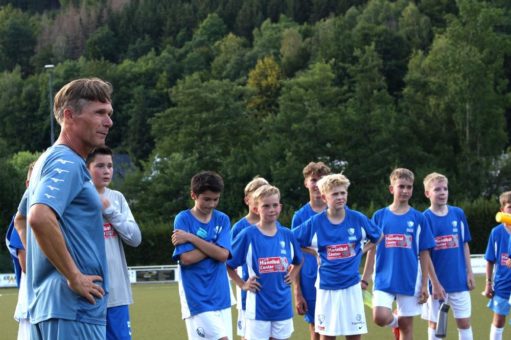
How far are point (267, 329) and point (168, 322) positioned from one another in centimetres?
649

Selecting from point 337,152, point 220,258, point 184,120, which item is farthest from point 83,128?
point 184,120

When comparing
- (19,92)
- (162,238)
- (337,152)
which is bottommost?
(162,238)

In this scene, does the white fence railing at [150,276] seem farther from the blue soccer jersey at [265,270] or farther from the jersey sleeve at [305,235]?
the blue soccer jersey at [265,270]

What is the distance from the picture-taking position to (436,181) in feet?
35.5

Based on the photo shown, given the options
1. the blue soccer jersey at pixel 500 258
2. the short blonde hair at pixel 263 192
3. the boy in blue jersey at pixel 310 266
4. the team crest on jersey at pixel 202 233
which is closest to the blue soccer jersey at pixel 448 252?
the blue soccer jersey at pixel 500 258

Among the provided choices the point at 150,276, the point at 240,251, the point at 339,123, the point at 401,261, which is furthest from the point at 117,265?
the point at 339,123

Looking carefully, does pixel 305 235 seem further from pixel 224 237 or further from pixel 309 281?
pixel 224 237

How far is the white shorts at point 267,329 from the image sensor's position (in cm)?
918

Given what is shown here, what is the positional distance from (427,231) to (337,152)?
4351 cm

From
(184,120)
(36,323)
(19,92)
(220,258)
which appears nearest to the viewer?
(36,323)

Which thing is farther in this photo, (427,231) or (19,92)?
(19,92)

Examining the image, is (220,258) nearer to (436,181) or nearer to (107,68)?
(436,181)

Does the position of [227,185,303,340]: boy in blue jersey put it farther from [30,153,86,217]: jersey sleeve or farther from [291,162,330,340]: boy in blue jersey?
[30,153,86,217]: jersey sleeve

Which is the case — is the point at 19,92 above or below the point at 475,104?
above
